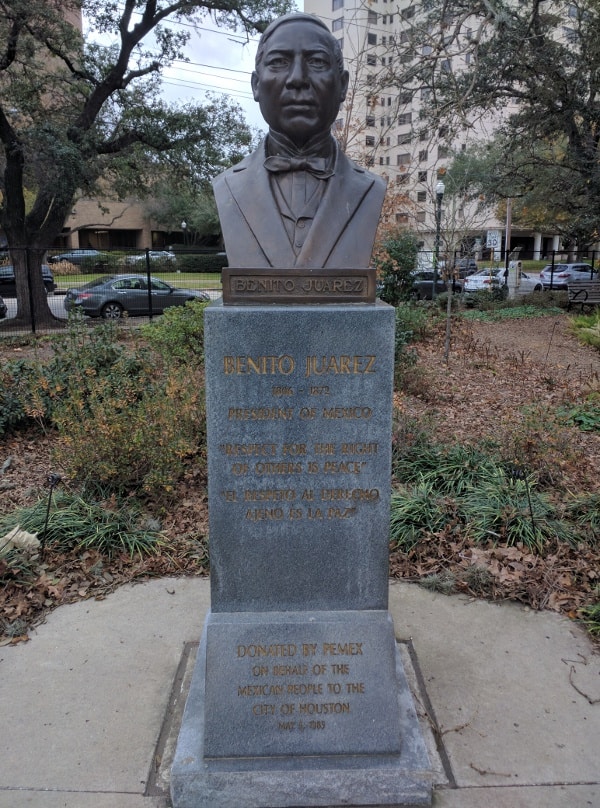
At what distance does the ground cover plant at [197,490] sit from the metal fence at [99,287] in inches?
391

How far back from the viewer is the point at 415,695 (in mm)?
3658

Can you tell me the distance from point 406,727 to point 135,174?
67.2 feet

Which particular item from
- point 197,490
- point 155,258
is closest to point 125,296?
point 155,258

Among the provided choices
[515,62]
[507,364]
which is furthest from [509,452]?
[515,62]

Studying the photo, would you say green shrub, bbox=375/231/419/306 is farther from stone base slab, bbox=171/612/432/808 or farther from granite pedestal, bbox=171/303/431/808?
stone base slab, bbox=171/612/432/808

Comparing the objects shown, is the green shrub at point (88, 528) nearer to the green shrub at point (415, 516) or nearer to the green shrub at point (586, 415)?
the green shrub at point (415, 516)

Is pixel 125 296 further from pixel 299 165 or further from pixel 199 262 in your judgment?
pixel 299 165

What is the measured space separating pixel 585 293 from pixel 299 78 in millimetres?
19953

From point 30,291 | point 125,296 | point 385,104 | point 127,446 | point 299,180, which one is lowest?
point 127,446

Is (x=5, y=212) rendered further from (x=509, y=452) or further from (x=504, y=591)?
(x=504, y=591)

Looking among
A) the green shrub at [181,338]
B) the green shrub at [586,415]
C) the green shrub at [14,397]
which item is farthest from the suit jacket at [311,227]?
the green shrub at [181,338]

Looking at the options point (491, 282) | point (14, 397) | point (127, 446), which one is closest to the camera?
point (127, 446)

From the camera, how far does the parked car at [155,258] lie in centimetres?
2076

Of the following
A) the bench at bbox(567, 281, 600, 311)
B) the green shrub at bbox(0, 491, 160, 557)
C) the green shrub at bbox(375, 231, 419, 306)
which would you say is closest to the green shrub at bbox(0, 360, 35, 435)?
the green shrub at bbox(0, 491, 160, 557)
